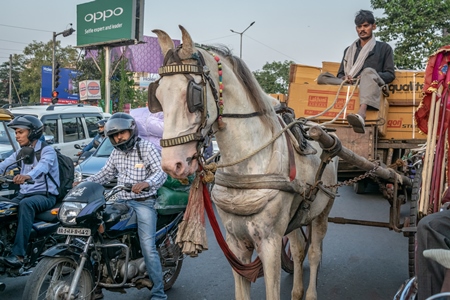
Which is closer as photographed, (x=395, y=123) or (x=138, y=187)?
(x=138, y=187)

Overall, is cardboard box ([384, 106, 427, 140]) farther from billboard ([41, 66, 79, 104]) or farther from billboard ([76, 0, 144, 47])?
billboard ([41, 66, 79, 104])

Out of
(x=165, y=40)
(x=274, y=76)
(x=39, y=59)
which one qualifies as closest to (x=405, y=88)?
(x=165, y=40)

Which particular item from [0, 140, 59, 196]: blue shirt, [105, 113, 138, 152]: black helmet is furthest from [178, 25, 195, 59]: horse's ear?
[0, 140, 59, 196]: blue shirt

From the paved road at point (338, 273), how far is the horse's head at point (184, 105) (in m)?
2.92

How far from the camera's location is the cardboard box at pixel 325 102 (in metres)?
5.31

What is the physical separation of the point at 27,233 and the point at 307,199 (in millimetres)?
3036

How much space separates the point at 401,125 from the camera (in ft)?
18.9

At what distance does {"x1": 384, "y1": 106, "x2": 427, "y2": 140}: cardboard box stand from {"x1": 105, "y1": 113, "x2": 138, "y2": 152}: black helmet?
295 cm

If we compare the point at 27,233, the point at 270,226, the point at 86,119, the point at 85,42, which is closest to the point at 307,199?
the point at 270,226

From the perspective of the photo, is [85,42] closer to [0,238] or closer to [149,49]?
[149,49]

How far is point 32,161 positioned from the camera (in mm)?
5562

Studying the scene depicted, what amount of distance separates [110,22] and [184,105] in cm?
2995

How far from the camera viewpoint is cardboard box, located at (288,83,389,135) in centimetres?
531

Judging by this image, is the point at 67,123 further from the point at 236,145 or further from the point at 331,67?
the point at 236,145
